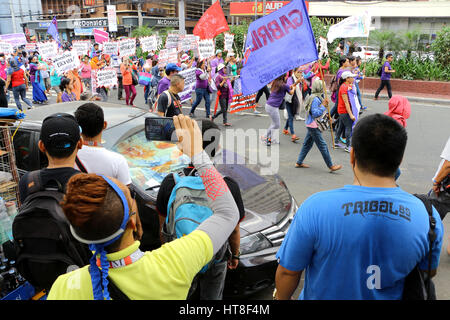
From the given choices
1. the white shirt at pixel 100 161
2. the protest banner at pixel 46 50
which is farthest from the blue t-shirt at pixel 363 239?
the protest banner at pixel 46 50

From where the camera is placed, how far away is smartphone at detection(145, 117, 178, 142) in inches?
86.0

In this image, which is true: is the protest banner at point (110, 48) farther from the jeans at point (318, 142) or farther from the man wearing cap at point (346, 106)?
the jeans at point (318, 142)

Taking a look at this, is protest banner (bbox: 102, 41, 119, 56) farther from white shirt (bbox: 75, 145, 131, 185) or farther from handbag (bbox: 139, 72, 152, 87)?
white shirt (bbox: 75, 145, 131, 185)

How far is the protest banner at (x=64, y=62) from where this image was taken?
992 centimetres

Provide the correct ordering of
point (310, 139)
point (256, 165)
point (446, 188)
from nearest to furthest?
1. point (446, 188)
2. point (256, 165)
3. point (310, 139)

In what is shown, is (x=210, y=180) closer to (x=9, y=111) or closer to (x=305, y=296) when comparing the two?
(x=305, y=296)

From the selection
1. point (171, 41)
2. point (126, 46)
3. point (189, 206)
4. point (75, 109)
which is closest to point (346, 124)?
point (75, 109)

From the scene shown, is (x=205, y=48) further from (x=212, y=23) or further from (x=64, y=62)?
(x=64, y=62)

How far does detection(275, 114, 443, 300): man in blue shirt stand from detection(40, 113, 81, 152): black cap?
1.55 meters

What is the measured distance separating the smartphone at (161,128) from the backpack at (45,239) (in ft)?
2.15
